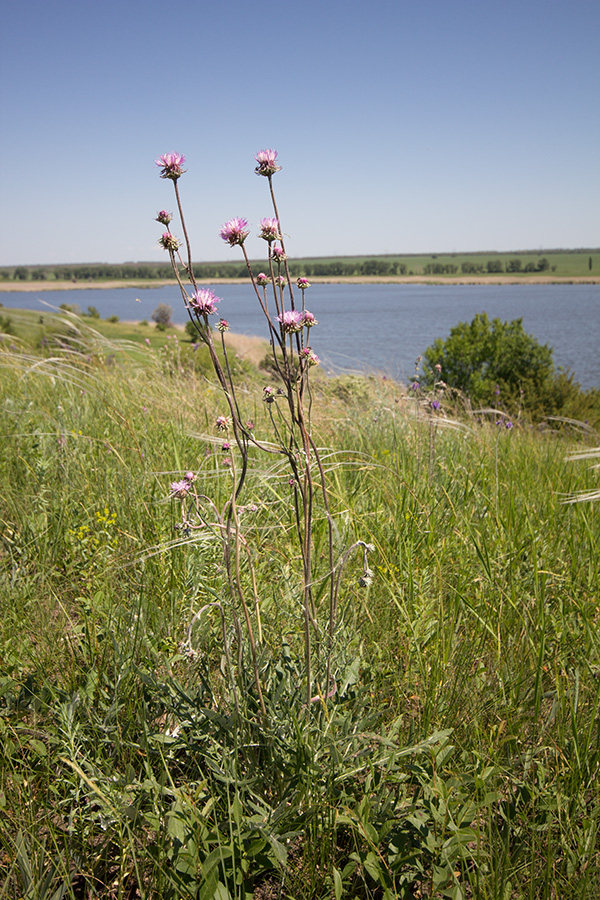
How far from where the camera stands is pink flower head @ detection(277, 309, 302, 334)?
1.07 meters

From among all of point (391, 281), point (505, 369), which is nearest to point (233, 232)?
point (505, 369)

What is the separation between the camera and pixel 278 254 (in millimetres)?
1119

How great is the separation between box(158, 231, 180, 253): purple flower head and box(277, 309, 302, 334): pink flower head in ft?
0.95

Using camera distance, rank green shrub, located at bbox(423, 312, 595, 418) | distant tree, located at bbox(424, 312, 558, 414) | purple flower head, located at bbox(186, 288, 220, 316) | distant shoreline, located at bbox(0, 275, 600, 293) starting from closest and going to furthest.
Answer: purple flower head, located at bbox(186, 288, 220, 316) < green shrub, located at bbox(423, 312, 595, 418) < distant tree, located at bbox(424, 312, 558, 414) < distant shoreline, located at bbox(0, 275, 600, 293)

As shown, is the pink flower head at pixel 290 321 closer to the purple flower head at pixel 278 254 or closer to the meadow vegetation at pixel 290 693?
the meadow vegetation at pixel 290 693

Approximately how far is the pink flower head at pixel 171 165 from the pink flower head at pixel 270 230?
21cm

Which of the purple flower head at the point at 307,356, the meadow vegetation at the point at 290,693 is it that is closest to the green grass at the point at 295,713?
the meadow vegetation at the point at 290,693

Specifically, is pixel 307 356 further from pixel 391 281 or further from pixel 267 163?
pixel 391 281

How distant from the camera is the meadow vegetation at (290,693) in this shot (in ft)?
3.73

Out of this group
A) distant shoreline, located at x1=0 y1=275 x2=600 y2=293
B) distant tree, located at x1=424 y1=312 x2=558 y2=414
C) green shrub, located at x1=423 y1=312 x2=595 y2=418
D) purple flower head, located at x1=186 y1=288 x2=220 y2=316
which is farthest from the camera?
distant shoreline, located at x1=0 y1=275 x2=600 y2=293

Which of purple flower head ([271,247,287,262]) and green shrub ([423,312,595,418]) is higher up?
purple flower head ([271,247,287,262])

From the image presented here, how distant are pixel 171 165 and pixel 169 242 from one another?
159 mm

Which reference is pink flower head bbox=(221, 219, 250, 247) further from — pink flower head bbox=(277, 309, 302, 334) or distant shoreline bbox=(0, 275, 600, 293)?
distant shoreline bbox=(0, 275, 600, 293)

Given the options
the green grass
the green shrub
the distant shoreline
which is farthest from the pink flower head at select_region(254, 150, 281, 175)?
the distant shoreline
